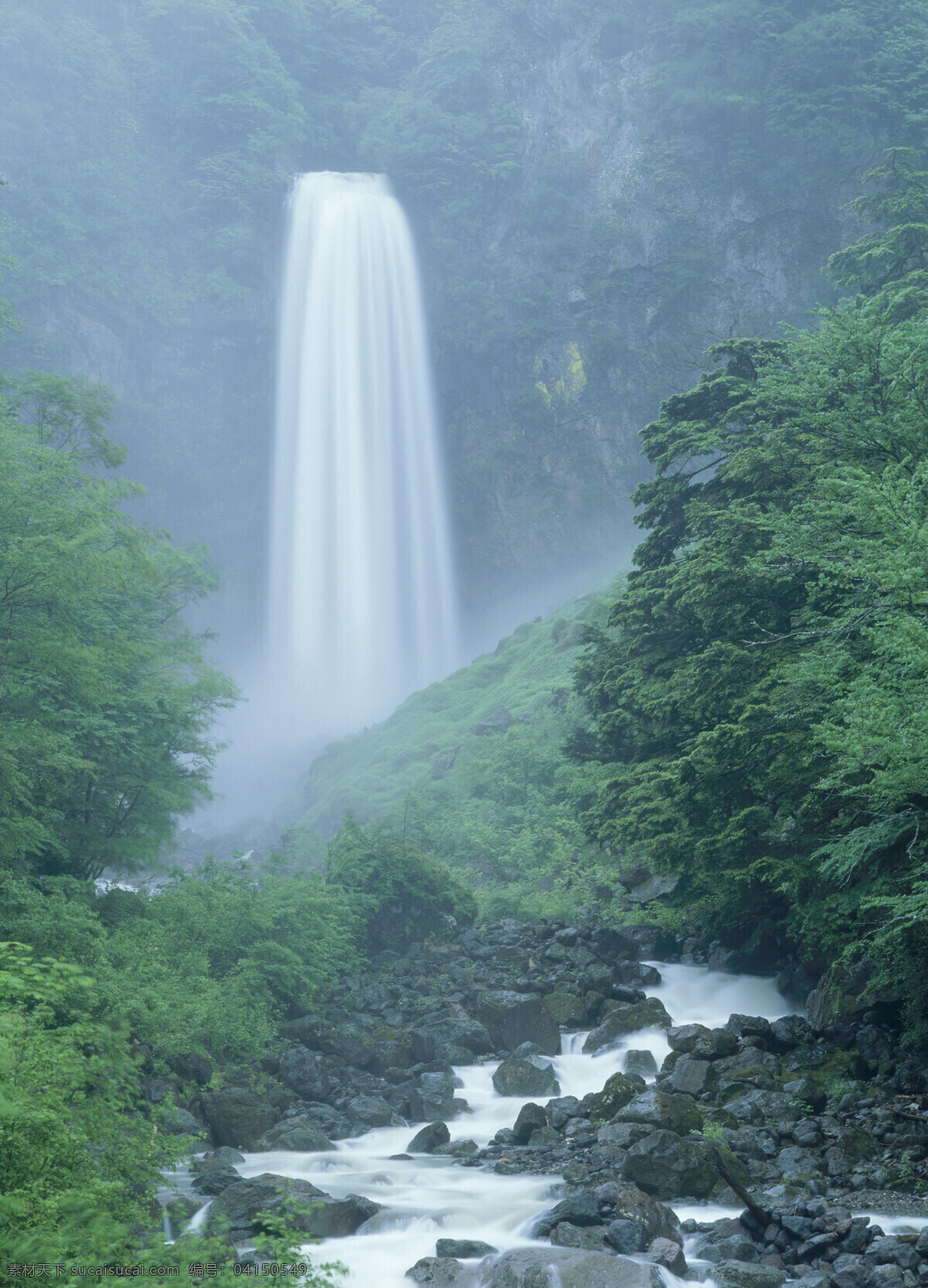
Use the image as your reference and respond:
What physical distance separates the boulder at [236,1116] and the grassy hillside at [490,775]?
925 centimetres

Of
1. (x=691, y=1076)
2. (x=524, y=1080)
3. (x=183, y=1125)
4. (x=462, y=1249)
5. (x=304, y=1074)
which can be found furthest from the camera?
(x=304, y=1074)

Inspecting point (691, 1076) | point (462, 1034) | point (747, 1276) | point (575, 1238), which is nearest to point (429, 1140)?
point (691, 1076)

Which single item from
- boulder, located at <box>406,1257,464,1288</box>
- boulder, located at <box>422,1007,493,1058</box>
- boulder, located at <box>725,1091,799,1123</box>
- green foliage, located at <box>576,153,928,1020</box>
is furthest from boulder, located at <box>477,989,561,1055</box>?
boulder, located at <box>406,1257,464,1288</box>

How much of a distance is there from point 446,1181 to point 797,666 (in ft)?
23.4

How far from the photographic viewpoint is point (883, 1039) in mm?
11242

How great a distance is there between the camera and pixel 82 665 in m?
13.8

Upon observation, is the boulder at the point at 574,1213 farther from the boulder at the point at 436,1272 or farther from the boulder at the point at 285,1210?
the boulder at the point at 285,1210

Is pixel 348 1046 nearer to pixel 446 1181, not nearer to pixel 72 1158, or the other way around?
pixel 446 1181

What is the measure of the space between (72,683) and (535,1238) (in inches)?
397

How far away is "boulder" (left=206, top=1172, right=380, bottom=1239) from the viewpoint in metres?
8.72

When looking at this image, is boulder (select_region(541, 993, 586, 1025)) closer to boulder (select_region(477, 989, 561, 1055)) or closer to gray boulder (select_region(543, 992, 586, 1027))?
gray boulder (select_region(543, 992, 586, 1027))

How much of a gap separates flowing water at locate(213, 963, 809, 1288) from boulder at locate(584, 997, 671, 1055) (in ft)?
0.45

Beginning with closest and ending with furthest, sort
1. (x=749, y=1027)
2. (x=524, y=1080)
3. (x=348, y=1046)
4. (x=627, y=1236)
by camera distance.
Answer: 1. (x=627, y=1236)
2. (x=749, y=1027)
3. (x=524, y=1080)
4. (x=348, y=1046)

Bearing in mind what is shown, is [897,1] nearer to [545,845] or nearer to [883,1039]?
[545,845]
